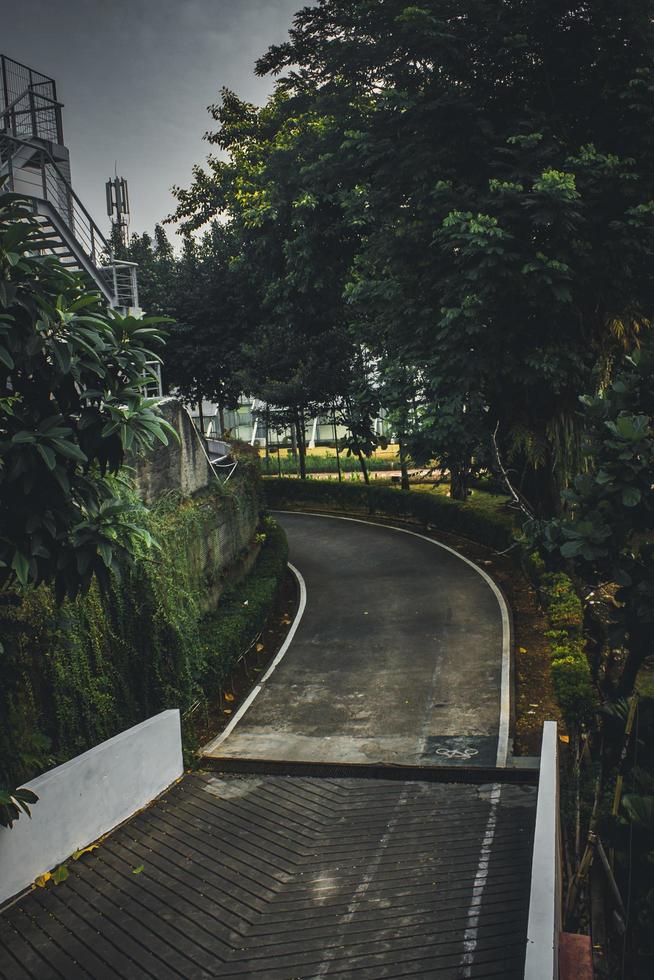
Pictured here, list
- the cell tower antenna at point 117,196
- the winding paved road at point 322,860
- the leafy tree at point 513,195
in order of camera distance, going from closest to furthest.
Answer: the winding paved road at point 322,860, the leafy tree at point 513,195, the cell tower antenna at point 117,196

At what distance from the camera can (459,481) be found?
2545cm

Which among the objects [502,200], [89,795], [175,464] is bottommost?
[89,795]

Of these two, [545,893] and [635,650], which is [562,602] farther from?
[545,893]

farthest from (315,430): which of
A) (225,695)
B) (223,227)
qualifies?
(225,695)

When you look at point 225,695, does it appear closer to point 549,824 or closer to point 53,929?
point 53,929

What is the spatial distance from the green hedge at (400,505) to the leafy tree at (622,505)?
12398 mm

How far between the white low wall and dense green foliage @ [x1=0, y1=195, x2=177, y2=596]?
2.73m

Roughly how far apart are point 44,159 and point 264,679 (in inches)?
460

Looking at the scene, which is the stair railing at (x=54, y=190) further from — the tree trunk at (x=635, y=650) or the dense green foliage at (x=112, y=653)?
the tree trunk at (x=635, y=650)

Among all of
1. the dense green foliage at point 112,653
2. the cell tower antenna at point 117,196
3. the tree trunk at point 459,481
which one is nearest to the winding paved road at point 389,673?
the dense green foliage at point 112,653

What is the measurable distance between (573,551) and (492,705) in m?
5.28

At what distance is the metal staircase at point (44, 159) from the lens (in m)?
14.9

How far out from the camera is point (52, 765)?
8.21 m

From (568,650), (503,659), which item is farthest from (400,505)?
(568,650)
